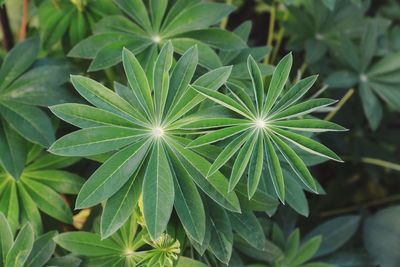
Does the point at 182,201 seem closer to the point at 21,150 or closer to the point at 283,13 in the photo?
the point at 21,150

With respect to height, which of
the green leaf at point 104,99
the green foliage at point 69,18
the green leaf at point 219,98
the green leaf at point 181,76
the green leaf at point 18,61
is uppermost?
the green foliage at point 69,18

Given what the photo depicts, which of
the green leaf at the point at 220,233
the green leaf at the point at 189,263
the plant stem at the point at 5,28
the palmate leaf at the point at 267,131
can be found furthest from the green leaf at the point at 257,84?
the plant stem at the point at 5,28

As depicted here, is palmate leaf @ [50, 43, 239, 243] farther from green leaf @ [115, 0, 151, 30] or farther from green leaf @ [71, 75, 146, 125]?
green leaf @ [115, 0, 151, 30]

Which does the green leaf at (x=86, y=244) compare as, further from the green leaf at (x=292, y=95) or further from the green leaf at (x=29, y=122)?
the green leaf at (x=292, y=95)

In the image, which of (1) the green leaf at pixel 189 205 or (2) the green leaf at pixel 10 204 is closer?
(1) the green leaf at pixel 189 205

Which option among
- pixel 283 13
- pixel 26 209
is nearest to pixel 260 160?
pixel 26 209

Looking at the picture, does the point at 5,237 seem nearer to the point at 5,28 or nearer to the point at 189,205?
the point at 189,205

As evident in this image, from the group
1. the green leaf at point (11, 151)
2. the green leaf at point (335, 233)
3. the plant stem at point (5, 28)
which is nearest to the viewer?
the green leaf at point (11, 151)

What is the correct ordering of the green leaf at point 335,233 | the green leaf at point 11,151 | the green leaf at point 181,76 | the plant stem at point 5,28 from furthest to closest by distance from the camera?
the green leaf at point 335,233 < the plant stem at point 5,28 < the green leaf at point 11,151 < the green leaf at point 181,76
